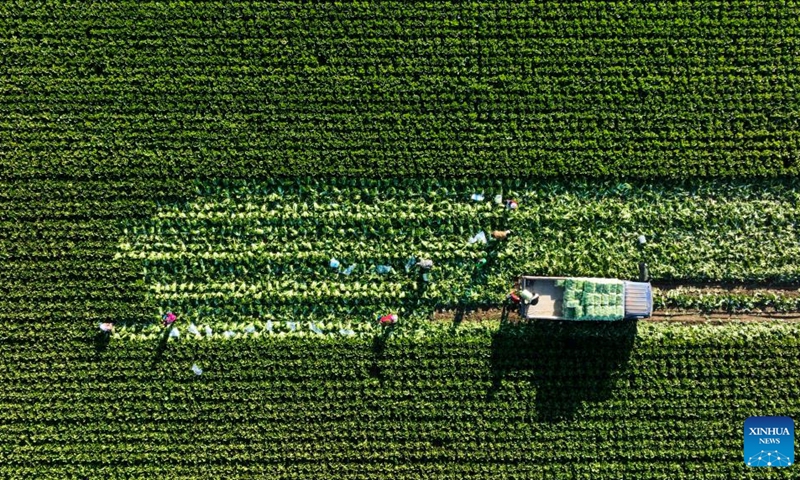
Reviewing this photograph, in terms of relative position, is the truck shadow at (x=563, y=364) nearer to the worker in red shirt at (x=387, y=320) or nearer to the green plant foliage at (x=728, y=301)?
the green plant foliage at (x=728, y=301)

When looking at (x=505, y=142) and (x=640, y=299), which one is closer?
(x=640, y=299)

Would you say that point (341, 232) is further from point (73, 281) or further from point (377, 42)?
point (73, 281)

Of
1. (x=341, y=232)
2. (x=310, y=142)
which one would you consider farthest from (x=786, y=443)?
(x=310, y=142)

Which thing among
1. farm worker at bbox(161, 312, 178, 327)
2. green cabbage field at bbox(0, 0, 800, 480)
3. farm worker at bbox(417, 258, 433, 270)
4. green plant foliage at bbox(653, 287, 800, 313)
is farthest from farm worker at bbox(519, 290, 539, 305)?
farm worker at bbox(161, 312, 178, 327)

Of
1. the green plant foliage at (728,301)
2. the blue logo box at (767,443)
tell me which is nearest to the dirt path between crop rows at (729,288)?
the green plant foliage at (728,301)

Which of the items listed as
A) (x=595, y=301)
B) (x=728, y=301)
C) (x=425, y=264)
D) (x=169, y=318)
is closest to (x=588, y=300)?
(x=595, y=301)
